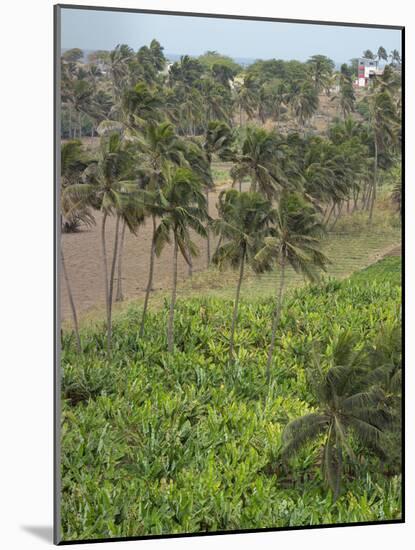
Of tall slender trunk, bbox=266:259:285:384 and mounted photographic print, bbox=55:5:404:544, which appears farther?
tall slender trunk, bbox=266:259:285:384

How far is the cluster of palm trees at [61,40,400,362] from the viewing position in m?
12.2

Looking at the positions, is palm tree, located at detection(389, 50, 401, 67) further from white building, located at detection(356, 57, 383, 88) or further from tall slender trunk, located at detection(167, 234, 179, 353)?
tall slender trunk, located at detection(167, 234, 179, 353)

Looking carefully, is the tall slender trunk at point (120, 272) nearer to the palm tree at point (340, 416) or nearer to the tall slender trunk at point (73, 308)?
the tall slender trunk at point (73, 308)

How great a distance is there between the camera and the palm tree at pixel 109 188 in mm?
12188

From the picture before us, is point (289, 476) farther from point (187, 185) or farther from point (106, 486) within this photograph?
point (187, 185)

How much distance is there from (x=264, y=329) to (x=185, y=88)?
2.92 m

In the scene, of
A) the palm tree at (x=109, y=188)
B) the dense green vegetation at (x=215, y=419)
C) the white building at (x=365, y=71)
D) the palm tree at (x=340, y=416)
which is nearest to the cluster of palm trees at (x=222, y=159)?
the palm tree at (x=109, y=188)

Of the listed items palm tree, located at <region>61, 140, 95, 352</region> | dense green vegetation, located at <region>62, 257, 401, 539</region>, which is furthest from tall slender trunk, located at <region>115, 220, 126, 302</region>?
palm tree, located at <region>61, 140, 95, 352</region>

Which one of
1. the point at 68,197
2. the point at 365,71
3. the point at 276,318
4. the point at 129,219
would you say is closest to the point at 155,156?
the point at 129,219

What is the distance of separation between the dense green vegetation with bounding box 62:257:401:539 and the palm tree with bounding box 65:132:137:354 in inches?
30.2

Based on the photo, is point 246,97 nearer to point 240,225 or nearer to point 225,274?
point 240,225

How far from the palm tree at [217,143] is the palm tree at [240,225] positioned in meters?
0.19

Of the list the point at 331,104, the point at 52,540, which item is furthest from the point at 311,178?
the point at 52,540

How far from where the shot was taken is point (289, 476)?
12.9 m
